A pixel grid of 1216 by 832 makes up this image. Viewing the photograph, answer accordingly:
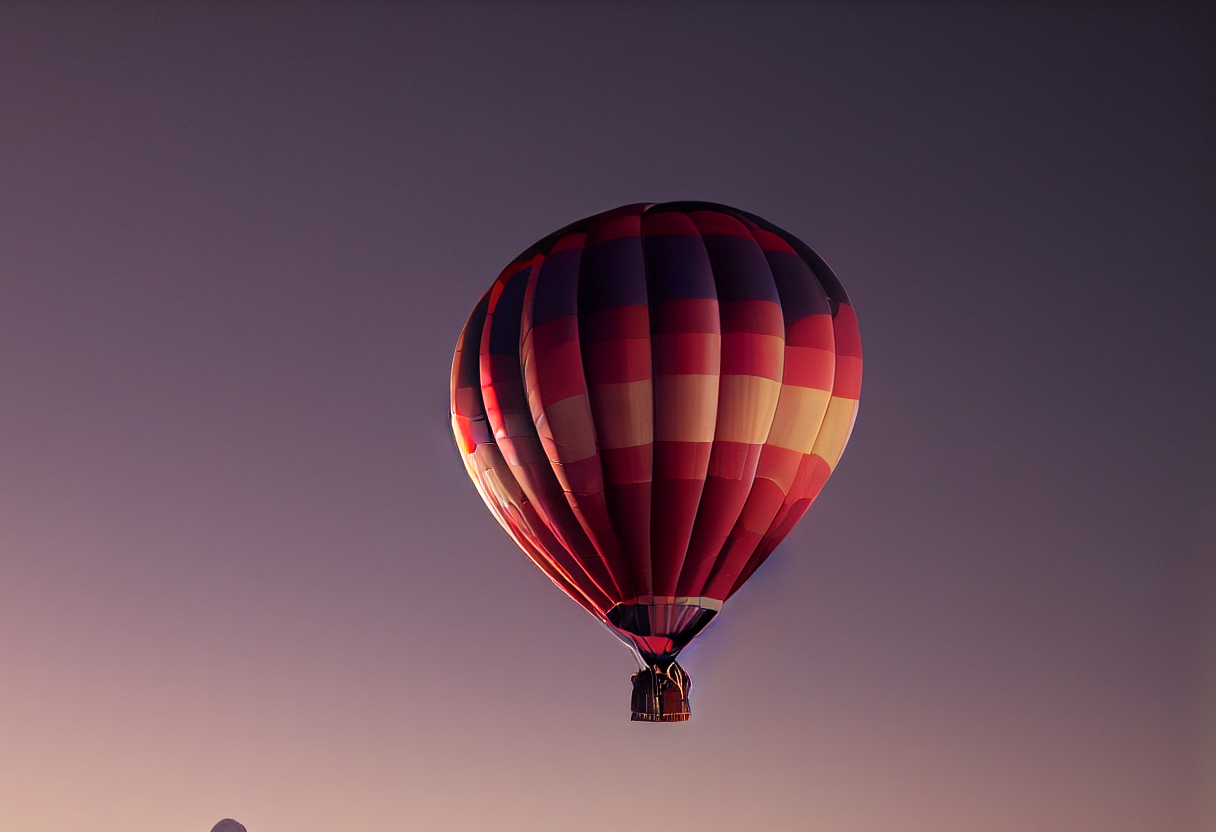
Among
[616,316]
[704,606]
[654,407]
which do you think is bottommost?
[704,606]

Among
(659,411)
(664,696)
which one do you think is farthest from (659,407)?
(664,696)

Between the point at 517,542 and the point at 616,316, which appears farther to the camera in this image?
the point at 517,542

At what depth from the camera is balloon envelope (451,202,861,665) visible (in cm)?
966

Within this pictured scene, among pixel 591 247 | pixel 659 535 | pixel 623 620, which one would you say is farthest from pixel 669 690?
pixel 591 247

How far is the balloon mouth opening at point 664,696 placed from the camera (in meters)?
9.91

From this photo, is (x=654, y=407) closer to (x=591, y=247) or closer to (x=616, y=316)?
(x=616, y=316)

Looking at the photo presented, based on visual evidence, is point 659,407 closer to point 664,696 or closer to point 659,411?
point 659,411

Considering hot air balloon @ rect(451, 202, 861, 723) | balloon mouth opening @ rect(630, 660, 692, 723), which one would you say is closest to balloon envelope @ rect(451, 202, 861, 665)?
hot air balloon @ rect(451, 202, 861, 723)

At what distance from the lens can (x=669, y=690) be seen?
9.92 meters

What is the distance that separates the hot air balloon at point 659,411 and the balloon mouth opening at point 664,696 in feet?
0.04

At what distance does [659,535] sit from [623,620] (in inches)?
31.0

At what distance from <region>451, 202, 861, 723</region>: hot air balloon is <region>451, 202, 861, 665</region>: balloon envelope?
12 millimetres

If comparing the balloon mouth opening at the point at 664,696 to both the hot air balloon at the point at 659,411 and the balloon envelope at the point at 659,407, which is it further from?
the balloon envelope at the point at 659,407

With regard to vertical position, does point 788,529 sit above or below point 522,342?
below
